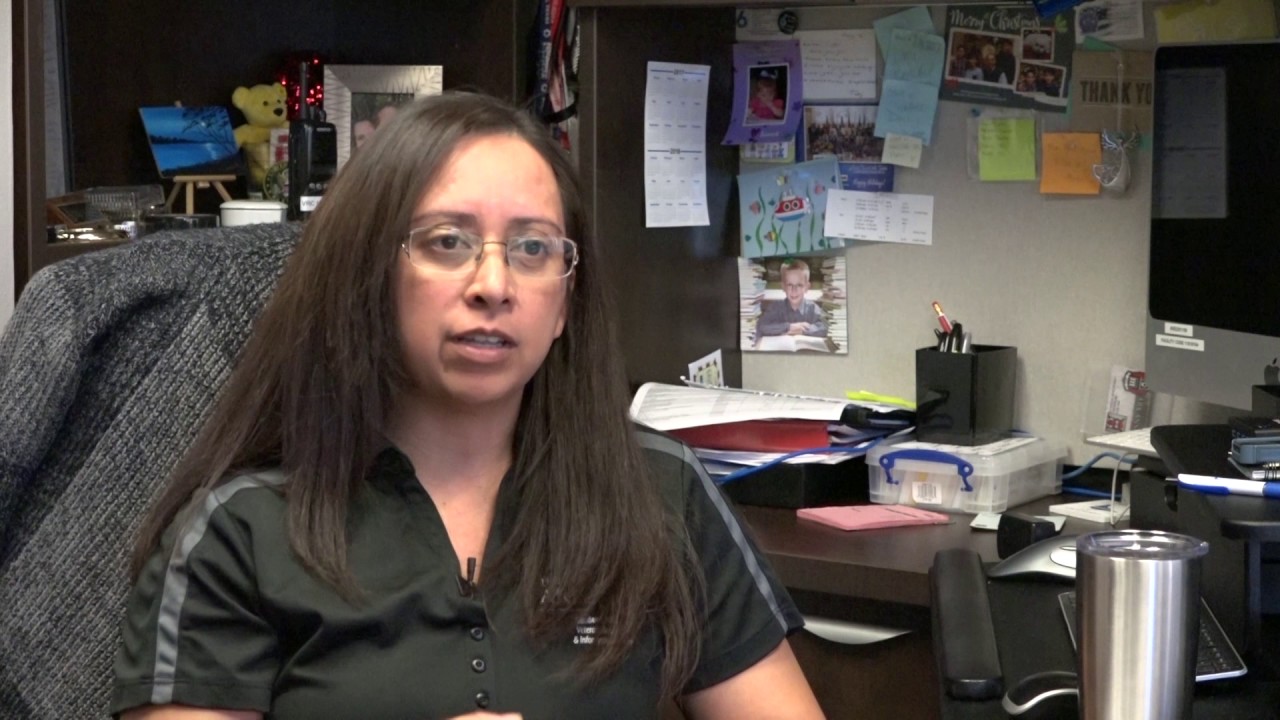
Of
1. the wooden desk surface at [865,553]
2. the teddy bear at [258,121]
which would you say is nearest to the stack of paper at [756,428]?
the wooden desk surface at [865,553]

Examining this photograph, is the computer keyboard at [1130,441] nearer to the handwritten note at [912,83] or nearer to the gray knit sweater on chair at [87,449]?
the handwritten note at [912,83]

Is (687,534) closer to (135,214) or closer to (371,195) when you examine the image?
(371,195)

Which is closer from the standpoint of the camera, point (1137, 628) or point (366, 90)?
point (1137, 628)

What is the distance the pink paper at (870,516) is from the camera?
1858 millimetres

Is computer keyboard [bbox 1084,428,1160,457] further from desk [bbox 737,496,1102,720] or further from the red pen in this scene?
the red pen

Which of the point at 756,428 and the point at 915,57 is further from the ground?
the point at 915,57

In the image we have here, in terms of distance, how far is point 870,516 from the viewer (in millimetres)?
1886

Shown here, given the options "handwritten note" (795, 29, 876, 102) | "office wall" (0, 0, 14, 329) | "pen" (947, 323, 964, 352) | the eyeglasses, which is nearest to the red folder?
"pen" (947, 323, 964, 352)

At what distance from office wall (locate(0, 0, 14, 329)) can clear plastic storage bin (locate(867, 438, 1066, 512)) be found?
1065 millimetres

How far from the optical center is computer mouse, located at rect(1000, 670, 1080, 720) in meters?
1.15

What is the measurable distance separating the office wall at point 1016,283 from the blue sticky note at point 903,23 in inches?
0.6

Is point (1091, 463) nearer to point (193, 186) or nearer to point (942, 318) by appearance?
point (942, 318)

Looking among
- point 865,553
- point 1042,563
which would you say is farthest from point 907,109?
point 1042,563

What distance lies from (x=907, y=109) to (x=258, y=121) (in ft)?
2.98
